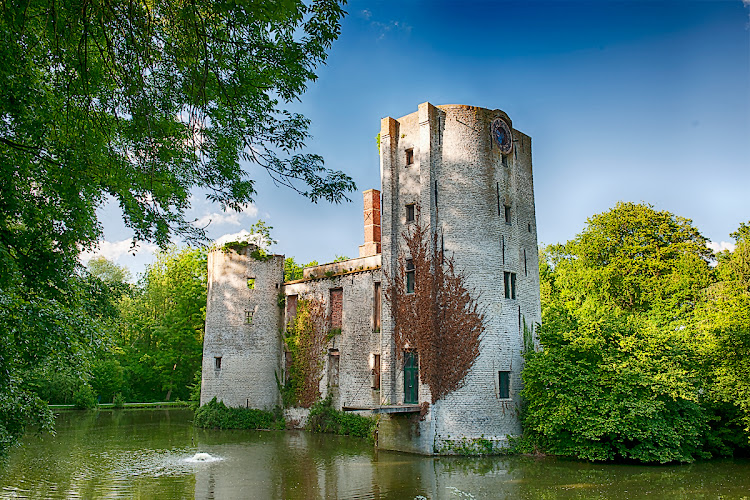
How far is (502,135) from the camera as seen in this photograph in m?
20.3

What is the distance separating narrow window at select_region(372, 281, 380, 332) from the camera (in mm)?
22083

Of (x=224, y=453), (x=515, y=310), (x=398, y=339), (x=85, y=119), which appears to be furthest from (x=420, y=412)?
(x=85, y=119)

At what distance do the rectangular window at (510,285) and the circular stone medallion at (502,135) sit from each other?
4464mm

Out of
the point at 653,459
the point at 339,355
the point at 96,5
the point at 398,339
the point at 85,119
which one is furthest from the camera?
the point at 339,355

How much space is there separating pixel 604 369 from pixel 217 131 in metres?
13.3

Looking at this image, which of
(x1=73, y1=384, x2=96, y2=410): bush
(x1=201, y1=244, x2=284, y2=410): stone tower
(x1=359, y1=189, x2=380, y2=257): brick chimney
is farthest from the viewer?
(x1=73, y1=384, x2=96, y2=410): bush

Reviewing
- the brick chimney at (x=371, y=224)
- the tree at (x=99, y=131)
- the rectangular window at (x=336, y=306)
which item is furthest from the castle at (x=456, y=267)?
the tree at (x=99, y=131)

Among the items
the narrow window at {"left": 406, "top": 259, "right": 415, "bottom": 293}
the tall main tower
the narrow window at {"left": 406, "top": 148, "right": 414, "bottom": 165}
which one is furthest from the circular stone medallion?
the narrow window at {"left": 406, "top": 259, "right": 415, "bottom": 293}

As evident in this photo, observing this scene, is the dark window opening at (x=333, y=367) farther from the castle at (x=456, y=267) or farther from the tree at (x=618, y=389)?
the tree at (x=618, y=389)

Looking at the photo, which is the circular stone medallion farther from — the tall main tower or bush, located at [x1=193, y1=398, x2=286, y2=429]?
bush, located at [x1=193, y1=398, x2=286, y2=429]

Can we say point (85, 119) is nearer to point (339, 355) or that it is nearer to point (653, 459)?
point (653, 459)

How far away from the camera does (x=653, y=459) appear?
15.3 meters

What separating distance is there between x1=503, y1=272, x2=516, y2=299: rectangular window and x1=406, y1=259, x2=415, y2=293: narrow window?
3187mm

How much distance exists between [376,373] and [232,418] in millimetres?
7468
